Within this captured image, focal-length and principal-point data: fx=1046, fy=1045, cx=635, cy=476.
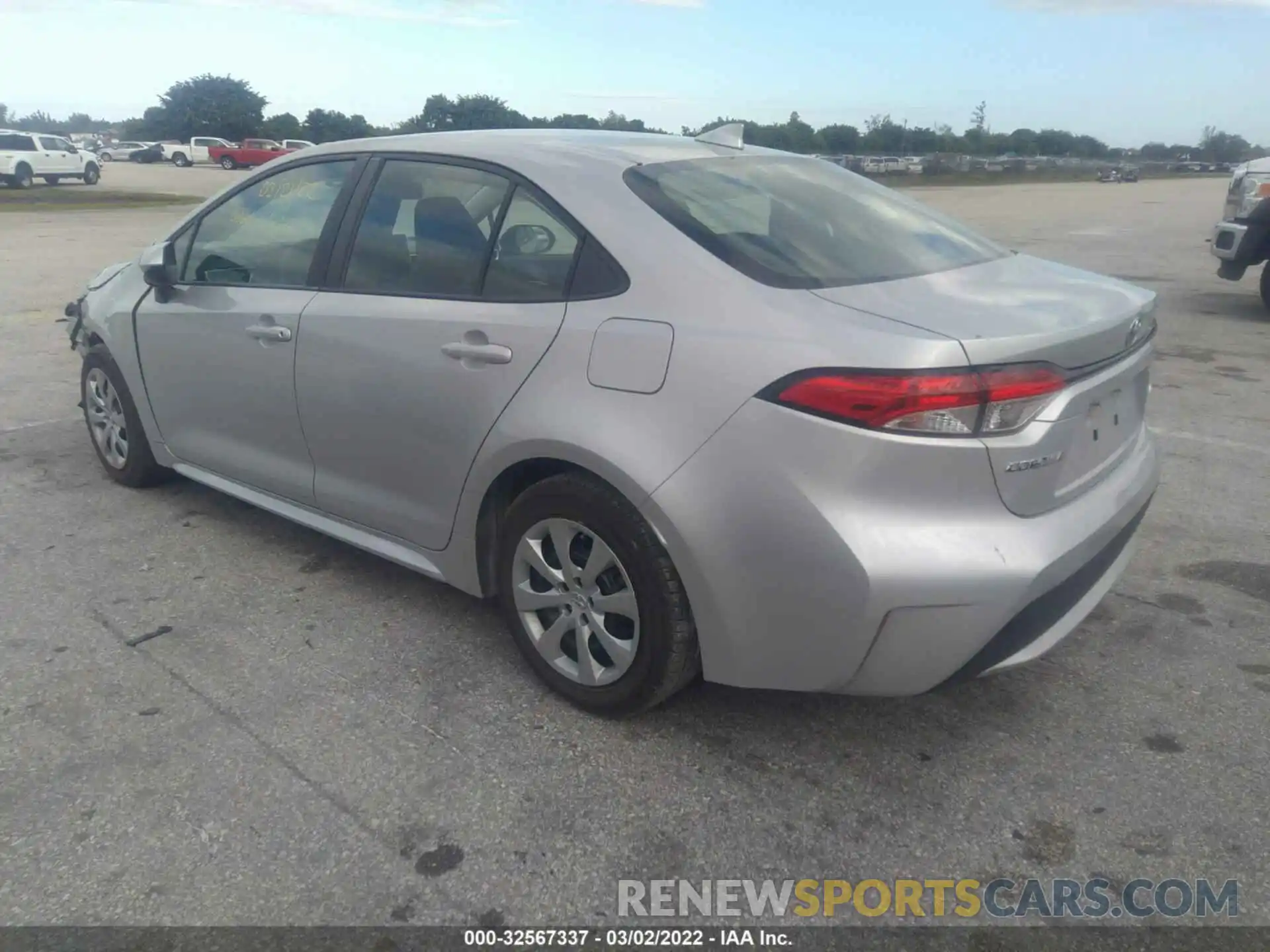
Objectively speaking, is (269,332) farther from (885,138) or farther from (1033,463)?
(885,138)

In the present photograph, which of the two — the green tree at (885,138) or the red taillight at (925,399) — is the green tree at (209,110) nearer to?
the green tree at (885,138)

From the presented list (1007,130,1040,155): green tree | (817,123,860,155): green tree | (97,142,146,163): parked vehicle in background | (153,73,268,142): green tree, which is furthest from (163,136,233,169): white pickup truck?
(1007,130,1040,155): green tree

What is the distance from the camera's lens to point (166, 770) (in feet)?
9.10

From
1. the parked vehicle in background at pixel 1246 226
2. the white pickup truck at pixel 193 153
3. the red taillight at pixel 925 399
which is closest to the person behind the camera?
the red taillight at pixel 925 399

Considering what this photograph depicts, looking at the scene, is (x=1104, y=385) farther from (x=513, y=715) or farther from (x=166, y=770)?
(x=166, y=770)

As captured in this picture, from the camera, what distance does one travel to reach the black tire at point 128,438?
465cm

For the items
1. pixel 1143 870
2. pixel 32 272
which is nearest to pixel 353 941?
pixel 1143 870

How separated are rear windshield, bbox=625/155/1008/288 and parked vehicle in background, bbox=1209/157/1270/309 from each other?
7055mm

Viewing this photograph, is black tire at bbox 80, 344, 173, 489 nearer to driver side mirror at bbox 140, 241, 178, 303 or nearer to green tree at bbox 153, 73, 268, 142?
driver side mirror at bbox 140, 241, 178, 303

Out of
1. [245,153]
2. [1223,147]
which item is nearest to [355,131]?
[245,153]

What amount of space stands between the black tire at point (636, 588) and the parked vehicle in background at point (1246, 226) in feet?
28.0

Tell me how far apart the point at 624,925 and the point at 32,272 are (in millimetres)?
13055

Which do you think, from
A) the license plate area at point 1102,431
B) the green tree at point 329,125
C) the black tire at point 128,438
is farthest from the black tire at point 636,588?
the green tree at point 329,125

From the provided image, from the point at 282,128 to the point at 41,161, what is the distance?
43604 mm
